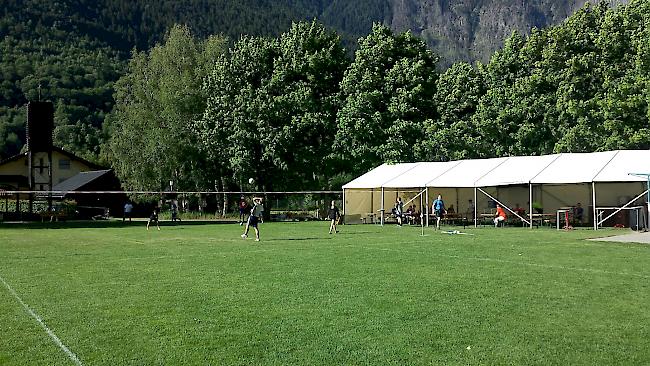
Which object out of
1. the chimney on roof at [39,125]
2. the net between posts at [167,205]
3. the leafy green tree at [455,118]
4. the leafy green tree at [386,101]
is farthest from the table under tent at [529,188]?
the chimney on roof at [39,125]

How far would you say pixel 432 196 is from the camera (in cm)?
4103

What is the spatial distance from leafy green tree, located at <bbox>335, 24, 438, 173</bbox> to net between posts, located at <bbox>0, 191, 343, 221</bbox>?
3.74 m

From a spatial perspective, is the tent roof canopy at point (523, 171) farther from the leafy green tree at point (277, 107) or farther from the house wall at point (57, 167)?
the house wall at point (57, 167)

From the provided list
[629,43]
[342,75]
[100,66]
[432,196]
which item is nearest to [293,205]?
[342,75]

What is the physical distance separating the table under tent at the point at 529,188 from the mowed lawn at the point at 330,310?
533 inches

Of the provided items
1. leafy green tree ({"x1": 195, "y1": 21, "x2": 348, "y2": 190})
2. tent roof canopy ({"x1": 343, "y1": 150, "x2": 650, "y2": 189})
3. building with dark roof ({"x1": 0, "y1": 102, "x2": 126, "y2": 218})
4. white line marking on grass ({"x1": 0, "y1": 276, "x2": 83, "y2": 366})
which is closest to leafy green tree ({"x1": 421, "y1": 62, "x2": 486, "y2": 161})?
tent roof canopy ({"x1": 343, "y1": 150, "x2": 650, "y2": 189})

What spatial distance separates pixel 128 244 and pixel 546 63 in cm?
2757

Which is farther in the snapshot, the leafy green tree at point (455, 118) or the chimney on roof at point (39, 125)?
the chimney on roof at point (39, 125)

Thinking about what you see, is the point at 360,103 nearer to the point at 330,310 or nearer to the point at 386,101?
the point at 386,101

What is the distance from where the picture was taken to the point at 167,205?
6197cm

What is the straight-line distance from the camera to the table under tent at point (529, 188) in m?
30.3

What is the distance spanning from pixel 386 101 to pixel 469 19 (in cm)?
14015

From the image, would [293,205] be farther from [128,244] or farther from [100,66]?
[100,66]

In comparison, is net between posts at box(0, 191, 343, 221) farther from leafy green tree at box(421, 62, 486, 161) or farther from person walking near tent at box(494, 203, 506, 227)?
person walking near tent at box(494, 203, 506, 227)
